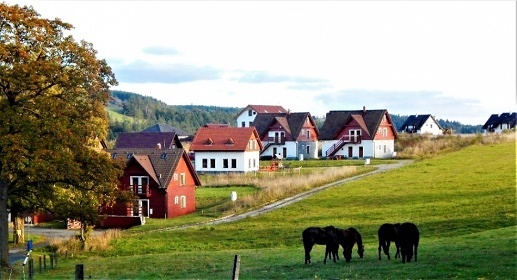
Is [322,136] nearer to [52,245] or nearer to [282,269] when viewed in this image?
[52,245]

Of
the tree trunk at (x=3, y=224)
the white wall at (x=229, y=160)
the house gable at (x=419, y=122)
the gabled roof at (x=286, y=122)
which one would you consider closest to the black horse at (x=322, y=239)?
the tree trunk at (x=3, y=224)

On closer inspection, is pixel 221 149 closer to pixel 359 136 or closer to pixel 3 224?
pixel 359 136

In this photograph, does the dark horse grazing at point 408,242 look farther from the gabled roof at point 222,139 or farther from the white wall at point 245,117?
the white wall at point 245,117

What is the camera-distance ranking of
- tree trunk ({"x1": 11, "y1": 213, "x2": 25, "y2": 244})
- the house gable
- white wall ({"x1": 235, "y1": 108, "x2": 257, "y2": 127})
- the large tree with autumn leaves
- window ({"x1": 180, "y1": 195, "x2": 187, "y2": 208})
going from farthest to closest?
the house gable, white wall ({"x1": 235, "y1": 108, "x2": 257, "y2": 127}), window ({"x1": 180, "y1": 195, "x2": 187, "y2": 208}), tree trunk ({"x1": 11, "y1": 213, "x2": 25, "y2": 244}), the large tree with autumn leaves

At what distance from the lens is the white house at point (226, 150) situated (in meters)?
90.9

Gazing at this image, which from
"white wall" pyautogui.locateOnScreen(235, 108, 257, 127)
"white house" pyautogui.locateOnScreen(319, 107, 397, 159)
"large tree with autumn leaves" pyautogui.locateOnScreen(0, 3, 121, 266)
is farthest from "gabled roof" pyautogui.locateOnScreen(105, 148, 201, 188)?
"white wall" pyautogui.locateOnScreen(235, 108, 257, 127)

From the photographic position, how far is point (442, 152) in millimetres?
89375

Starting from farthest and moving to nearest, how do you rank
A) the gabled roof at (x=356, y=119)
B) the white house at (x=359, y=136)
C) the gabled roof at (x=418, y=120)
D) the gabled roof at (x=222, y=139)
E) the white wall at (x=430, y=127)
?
the gabled roof at (x=418, y=120) → the white wall at (x=430, y=127) → the gabled roof at (x=356, y=119) → the white house at (x=359, y=136) → the gabled roof at (x=222, y=139)

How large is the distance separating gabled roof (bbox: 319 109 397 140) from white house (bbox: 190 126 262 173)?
19.1 meters

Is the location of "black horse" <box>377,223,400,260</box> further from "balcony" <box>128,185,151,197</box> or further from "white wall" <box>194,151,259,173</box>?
"white wall" <box>194,151,259,173</box>

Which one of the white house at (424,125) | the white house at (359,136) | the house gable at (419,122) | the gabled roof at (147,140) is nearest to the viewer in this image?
the gabled roof at (147,140)

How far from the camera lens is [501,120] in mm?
173375

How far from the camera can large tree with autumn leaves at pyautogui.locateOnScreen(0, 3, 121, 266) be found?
103ft

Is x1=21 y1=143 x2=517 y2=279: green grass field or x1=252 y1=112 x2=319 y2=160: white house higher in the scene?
x1=252 y1=112 x2=319 y2=160: white house
